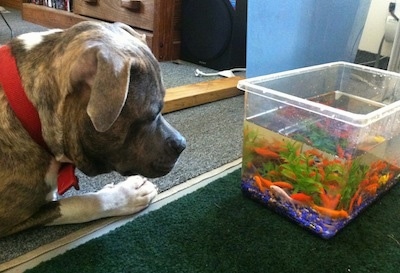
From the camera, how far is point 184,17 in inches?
111

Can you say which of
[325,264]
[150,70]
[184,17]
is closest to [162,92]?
[150,70]

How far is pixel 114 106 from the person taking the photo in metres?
0.87

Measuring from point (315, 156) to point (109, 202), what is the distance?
2.00 feet

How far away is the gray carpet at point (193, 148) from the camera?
1154 millimetres

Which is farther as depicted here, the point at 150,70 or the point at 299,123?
the point at 299,123

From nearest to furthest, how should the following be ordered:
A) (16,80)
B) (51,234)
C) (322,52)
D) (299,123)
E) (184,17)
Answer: (16,80)
(51,234)
(299,123)
(322,52)
(184,17)

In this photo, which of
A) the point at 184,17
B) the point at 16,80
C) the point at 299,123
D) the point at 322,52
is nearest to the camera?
the point at 16,80

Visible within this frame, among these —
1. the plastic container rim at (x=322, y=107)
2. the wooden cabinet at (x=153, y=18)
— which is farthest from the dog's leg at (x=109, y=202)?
the wooden cabinet at (x=153, y=18)

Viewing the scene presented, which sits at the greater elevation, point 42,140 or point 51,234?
point 42,140

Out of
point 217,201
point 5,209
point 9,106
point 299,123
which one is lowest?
point 217,201

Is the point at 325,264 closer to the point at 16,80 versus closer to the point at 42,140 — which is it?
the point at 42,140

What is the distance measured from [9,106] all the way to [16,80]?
0.07m

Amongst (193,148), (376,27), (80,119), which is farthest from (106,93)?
(376,27)

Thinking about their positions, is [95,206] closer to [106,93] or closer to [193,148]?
[106,93]
